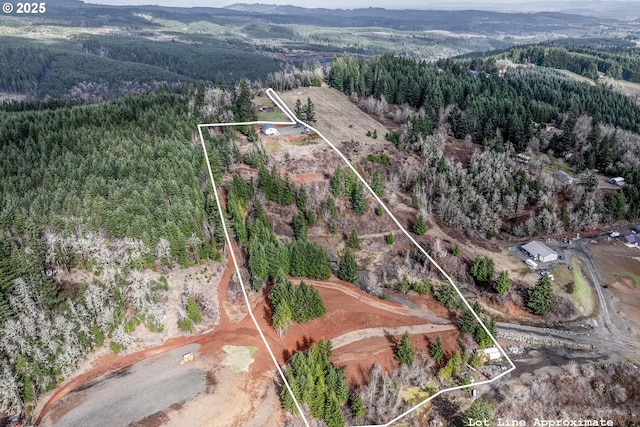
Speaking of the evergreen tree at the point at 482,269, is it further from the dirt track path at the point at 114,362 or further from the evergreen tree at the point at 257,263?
the dirt track path at the point at 114,362

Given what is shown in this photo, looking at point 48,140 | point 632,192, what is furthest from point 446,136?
point 48,140

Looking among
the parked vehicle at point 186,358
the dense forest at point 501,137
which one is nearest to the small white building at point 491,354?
the dense forest at point 501,137

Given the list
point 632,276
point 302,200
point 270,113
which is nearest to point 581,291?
point 632,276

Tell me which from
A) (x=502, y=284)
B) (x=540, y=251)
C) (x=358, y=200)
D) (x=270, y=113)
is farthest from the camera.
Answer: (x=270, y=113)

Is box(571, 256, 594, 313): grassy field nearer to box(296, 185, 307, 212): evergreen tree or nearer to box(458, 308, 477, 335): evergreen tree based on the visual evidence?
box(458, 308, 477, 335): evergreen tree

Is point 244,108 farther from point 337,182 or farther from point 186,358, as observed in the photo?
point 186,358

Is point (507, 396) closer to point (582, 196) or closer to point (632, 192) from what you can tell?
point (582, 196)

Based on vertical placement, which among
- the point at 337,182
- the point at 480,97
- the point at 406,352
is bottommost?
the point at 406,352
